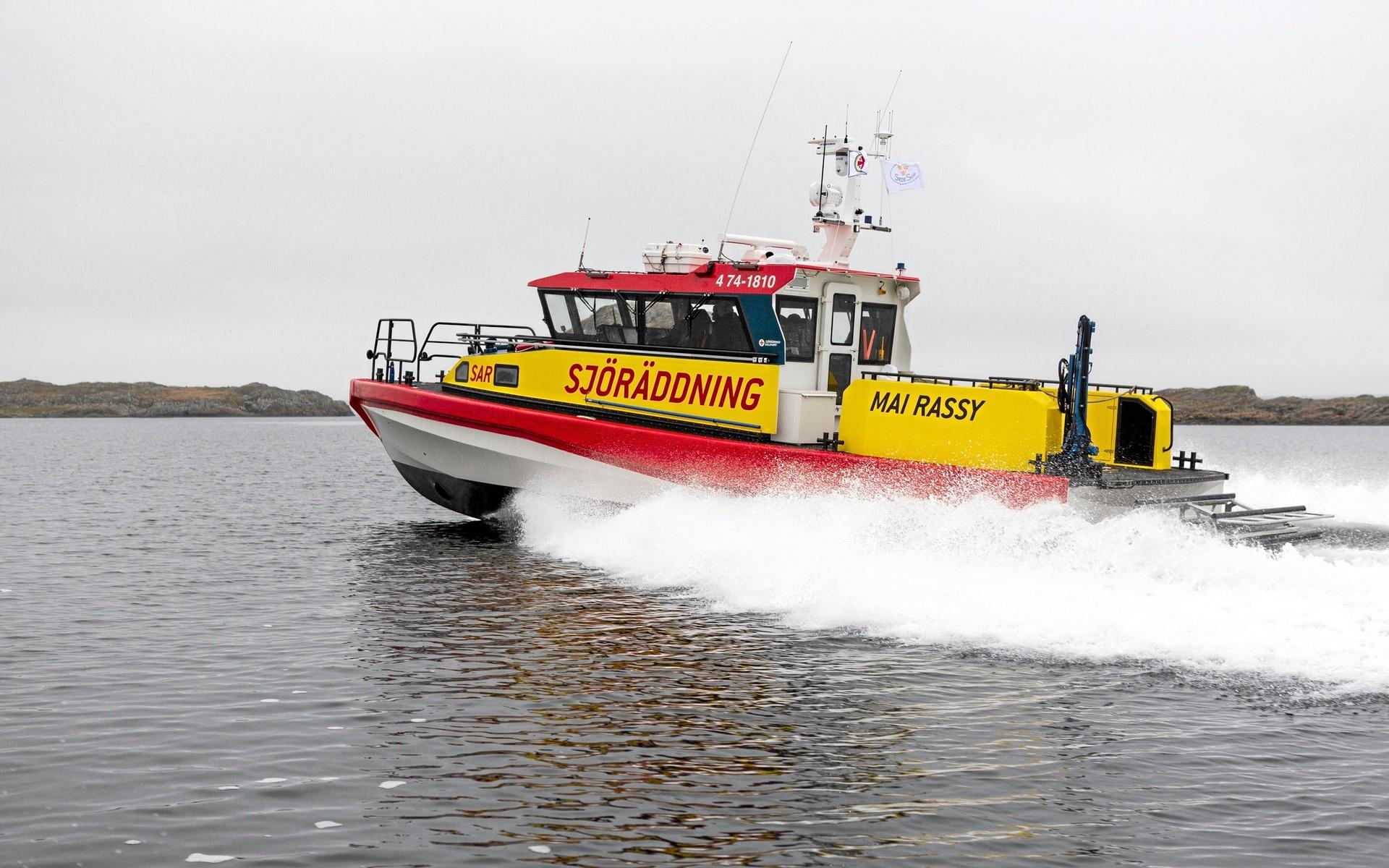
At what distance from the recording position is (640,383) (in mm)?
13930

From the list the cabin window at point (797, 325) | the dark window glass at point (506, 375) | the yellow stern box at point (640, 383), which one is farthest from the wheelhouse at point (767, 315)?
the dark window glass at point (506, 375)

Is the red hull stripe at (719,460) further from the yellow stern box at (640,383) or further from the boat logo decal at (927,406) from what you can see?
the boat logo decal at (927,406)

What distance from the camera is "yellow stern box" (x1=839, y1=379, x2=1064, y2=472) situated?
1111cm

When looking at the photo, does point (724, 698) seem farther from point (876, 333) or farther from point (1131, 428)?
point (876, 333)

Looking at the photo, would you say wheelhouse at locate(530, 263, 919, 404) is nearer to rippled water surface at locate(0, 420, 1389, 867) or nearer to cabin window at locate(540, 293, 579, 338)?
cabin window at locate(540, 293, 579, 338)

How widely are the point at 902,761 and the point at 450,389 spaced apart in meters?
10.6

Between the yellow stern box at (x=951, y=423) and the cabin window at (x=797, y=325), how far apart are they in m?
0.90

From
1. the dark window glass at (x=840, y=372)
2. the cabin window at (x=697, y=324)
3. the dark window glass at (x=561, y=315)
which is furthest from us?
the dark window glass at (x=561, y=315)

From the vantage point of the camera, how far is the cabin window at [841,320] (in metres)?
13.5

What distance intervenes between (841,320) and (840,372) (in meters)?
0.59

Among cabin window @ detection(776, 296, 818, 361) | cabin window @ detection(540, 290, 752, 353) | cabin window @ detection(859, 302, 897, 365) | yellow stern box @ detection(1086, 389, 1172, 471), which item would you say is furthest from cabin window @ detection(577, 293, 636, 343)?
yellow stern box @ detection(1086, 389, 1172, 471)

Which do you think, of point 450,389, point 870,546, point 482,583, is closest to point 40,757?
point 482,583

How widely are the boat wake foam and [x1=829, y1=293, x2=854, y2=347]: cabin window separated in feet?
7.46

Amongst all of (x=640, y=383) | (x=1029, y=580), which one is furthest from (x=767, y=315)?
(x=1029, y=580)
